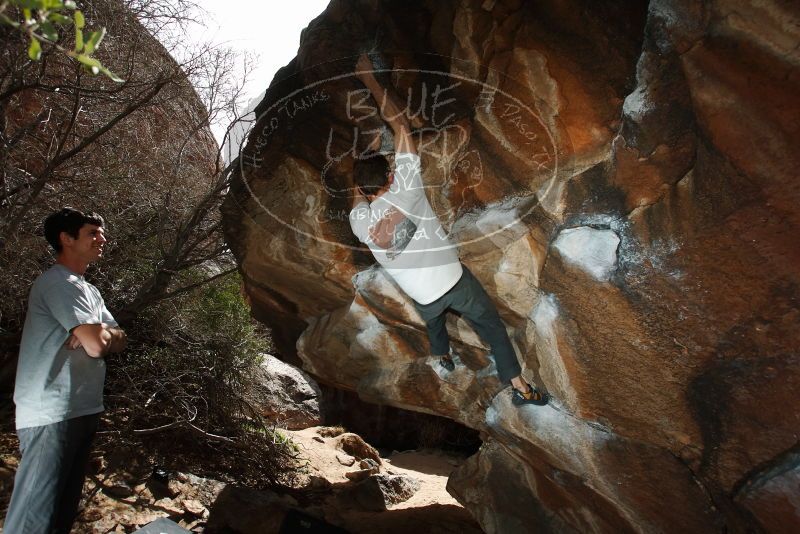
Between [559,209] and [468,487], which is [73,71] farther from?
[468,487]

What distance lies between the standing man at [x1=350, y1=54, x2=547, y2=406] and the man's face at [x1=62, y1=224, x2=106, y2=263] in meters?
1.44

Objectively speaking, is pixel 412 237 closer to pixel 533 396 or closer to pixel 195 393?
pixel 533 396

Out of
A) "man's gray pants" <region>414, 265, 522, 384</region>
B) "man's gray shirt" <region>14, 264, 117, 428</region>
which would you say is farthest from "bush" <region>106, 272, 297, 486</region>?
"man's gray pants" <region>414, 265, 522, 384</region>

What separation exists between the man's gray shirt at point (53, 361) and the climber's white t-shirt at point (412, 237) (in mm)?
1613

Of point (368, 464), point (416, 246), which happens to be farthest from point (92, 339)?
point (368, 464)

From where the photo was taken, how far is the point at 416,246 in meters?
3.20

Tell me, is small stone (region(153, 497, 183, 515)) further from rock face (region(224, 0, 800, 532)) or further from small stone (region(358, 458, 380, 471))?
small stone (region(358, 458, 380, 471))

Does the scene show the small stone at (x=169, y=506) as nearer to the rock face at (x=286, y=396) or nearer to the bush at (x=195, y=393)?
the bush at (x=195, y=393)

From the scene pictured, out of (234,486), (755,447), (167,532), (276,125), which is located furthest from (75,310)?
(234,486)

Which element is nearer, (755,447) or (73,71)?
(755,447)

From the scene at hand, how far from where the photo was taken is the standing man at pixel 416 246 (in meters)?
3.17

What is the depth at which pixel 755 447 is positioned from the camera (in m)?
2.61

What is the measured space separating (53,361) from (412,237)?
191 centimetres

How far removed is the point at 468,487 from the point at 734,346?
2.78 meters
